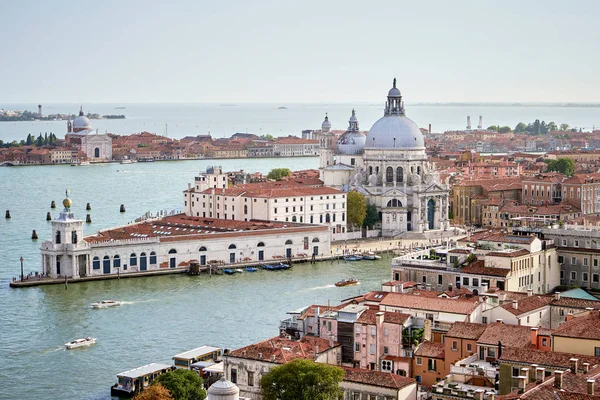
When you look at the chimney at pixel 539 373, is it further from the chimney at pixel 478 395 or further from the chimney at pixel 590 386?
the chimney at pixel 590 386

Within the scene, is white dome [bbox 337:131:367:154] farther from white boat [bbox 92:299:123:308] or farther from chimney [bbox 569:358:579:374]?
chimney [bbox 569:358:579:374]

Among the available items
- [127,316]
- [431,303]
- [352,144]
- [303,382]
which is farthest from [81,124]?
[303,382]

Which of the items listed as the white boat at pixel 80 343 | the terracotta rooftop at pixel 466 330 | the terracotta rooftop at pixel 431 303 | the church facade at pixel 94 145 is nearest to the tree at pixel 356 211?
the white boat at pixel 80 343

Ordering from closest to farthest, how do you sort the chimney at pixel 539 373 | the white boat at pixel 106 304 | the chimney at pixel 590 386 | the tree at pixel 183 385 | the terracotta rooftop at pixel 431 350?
1. the chimney at pixel 590 386
2. the chimney at pixel 539 373
3. the terracotta rooftop at pixel 431 350
4. the tree at pixel 183 385
5. the white boat at pixel 106 304

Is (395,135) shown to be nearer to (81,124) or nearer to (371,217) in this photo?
(371,217)

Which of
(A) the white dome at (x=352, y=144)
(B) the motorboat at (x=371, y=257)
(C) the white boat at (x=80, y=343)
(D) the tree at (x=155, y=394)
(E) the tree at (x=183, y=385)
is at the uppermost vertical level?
(A) the white dome at (x=352, y=144)

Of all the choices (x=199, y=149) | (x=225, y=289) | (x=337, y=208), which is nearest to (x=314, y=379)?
(x=225, y=289)
